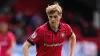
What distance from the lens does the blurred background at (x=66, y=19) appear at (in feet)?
58.2

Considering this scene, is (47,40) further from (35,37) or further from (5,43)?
(5,43)

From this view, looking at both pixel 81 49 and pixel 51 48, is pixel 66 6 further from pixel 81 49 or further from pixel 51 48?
pixel 51 48

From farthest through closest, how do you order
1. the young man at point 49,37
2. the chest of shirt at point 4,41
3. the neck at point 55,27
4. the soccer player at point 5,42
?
the chest of shirt at point 4,41 → the soccer player at point 5,42 → the neck at point 55,27 → the young man at point 49,37

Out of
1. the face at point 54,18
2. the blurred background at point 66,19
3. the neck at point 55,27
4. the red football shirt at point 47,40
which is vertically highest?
the face at point 54,18

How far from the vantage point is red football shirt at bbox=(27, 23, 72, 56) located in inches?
307

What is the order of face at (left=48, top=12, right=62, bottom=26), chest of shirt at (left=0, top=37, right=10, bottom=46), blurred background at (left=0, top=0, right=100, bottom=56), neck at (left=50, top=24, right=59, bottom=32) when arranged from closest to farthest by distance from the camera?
1. face at (left=48, top=12, right=62, bottom=26)
2. neck at (left=50, top=24, right=59, bottom=32)
3. chest of shirt at (left=0, top=37, right=10, bottom=46)
4. blurred background at (left=0, top=0, right=100, bottom=56)

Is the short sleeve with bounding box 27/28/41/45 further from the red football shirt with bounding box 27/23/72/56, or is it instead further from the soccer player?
the soccer player

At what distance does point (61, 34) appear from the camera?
26.3 ft

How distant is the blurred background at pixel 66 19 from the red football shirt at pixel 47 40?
828 centimetres

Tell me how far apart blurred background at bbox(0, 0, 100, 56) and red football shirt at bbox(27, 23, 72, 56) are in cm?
828

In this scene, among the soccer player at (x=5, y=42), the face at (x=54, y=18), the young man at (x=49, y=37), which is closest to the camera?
the face at (x=54, y=18)

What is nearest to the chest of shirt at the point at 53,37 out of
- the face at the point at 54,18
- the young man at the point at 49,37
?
the young man at the point at 49,37

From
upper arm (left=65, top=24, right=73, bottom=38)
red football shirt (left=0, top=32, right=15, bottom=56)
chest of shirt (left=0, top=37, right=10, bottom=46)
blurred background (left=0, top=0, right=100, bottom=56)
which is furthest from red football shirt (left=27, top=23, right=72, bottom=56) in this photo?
blurred background (left=0, top=0, right=100, bottom=56)

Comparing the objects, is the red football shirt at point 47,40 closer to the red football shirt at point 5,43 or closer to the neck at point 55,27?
the neck at point 55,27
